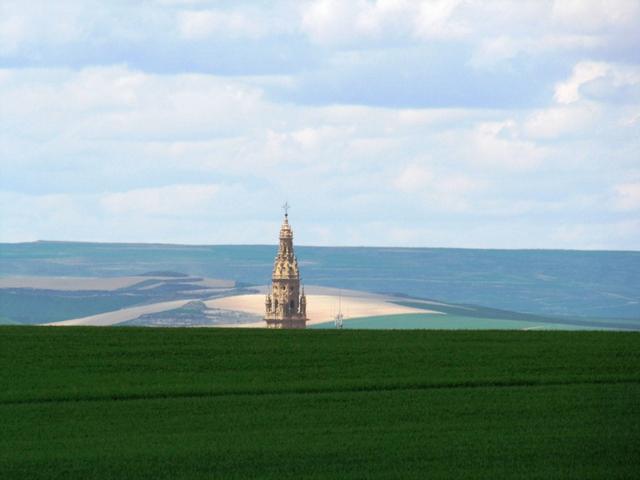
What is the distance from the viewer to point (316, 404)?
120 feet

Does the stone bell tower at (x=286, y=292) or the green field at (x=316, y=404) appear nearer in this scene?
the green field at (x=316, y=404)

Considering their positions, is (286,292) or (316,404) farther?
(286,292)

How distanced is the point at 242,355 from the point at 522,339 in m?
8.86

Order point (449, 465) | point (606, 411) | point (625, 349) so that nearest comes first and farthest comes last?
1. point (449, 465)
2. point (606, 411)
3. point (625, 349)

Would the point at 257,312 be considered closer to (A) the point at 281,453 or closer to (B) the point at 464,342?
(B) the point at 464,342

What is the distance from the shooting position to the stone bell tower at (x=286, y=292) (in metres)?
134

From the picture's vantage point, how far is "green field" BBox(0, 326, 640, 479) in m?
30.3

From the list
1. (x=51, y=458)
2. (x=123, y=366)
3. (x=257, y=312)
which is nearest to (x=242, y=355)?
(x=123, y=366)

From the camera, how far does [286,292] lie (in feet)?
446

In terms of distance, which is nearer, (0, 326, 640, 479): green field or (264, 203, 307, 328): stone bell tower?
(0, 326, 640, 479): green field

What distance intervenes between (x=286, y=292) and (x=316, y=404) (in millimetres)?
99348

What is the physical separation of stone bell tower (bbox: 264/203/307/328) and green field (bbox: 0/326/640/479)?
84.3m

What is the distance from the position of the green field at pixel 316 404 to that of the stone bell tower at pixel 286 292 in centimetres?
8425

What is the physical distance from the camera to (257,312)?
189750 millimetres
